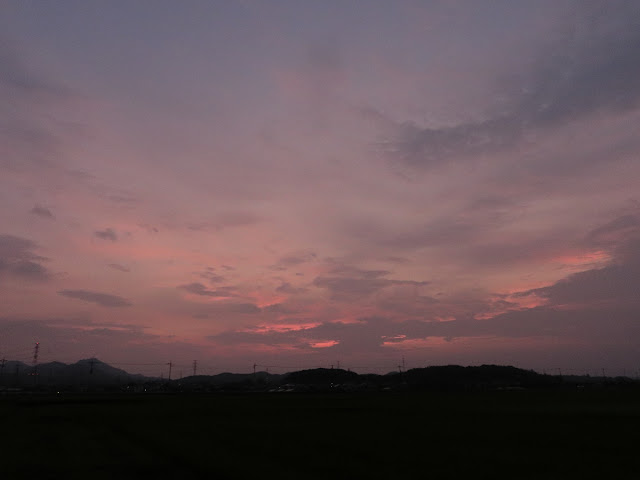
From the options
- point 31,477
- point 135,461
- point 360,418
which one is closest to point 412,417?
point 360,418

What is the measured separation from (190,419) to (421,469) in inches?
1226

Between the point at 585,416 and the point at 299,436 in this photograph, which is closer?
the point at 299,436

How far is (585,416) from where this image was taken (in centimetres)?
4725

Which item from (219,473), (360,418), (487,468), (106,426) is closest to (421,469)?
(487,468)

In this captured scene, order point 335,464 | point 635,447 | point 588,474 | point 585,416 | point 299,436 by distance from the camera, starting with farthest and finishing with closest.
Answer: point 585,416
point 299,436
point 635,447
point 335,464
point 588,474

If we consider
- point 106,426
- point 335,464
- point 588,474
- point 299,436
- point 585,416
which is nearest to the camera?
point 588,474

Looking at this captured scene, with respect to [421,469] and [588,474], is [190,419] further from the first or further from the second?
[588,474]

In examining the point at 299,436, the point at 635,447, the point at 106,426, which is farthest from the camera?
the point at 106,426

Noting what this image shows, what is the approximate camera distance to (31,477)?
72.1ft

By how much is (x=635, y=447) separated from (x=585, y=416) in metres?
21.1

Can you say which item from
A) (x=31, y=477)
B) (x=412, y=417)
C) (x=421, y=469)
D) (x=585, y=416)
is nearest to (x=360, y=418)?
(x=412, y=417)

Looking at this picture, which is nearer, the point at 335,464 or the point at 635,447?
the point at 335,464

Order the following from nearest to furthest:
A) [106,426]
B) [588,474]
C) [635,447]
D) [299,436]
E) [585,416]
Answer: [588,474], [635,447], [299,436], [106,426], [585,416]

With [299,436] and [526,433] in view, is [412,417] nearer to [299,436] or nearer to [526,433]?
[526,433]
